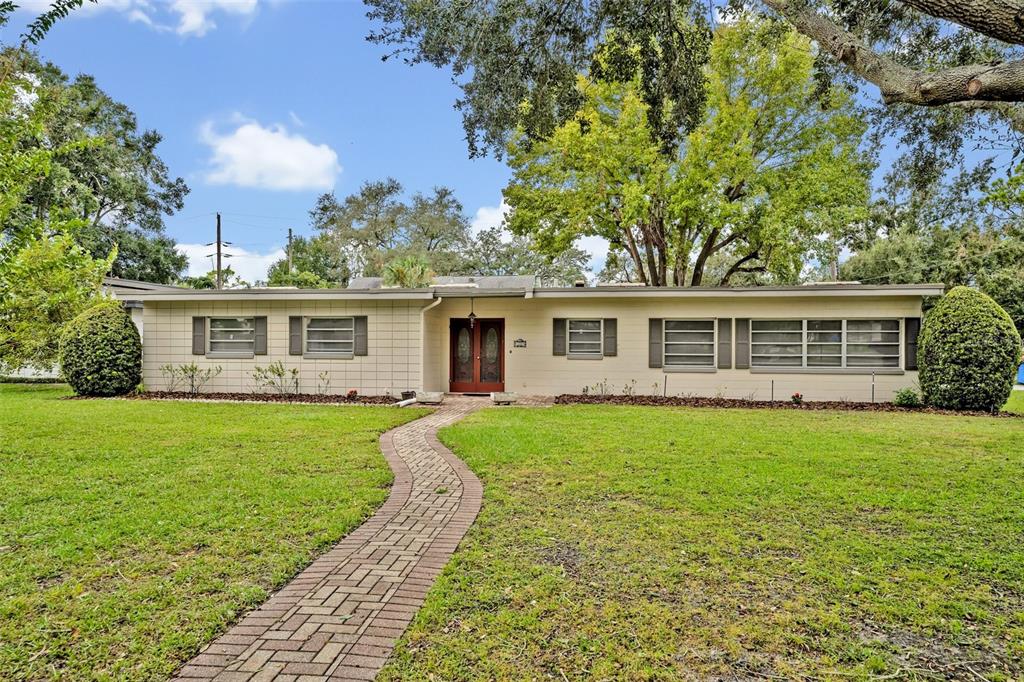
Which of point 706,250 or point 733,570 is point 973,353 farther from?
point 733,570

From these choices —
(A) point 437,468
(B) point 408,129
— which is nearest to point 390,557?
(A) point 437,468

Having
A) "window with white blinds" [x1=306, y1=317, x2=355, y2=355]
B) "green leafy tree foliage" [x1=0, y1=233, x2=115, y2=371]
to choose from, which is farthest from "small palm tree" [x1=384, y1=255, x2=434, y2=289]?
"green leafy tree foliage" [x1=0, y1=233, x2=115, y2=371]

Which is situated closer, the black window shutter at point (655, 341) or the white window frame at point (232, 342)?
the black window shutter at point (655, 341)

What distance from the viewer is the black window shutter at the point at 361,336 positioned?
44.4 feet

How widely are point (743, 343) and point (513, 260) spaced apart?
81.7ft

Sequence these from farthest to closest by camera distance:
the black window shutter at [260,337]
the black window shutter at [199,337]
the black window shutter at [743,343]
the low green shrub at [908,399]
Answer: the black window shutter at [199,337], the black window shutter at [260,337], the black window shutter at [743,343], the low green shrub at [908,399]

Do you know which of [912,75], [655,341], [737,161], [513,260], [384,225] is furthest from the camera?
[513,260]

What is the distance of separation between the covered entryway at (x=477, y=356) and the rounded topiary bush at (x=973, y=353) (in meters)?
9.57

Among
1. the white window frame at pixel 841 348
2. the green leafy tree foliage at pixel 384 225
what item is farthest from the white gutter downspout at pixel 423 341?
the green leafy tree foliage at pixel 384 225

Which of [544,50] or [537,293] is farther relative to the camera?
[537,293]

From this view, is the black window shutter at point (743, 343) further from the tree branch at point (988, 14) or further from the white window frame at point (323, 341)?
the tree branch at point (988, 14)

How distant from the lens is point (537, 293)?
1330 centimetres

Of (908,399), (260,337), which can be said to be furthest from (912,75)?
(260,337)

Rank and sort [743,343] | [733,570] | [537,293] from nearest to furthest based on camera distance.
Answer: [733,570]
[743,343]
[537,293]
